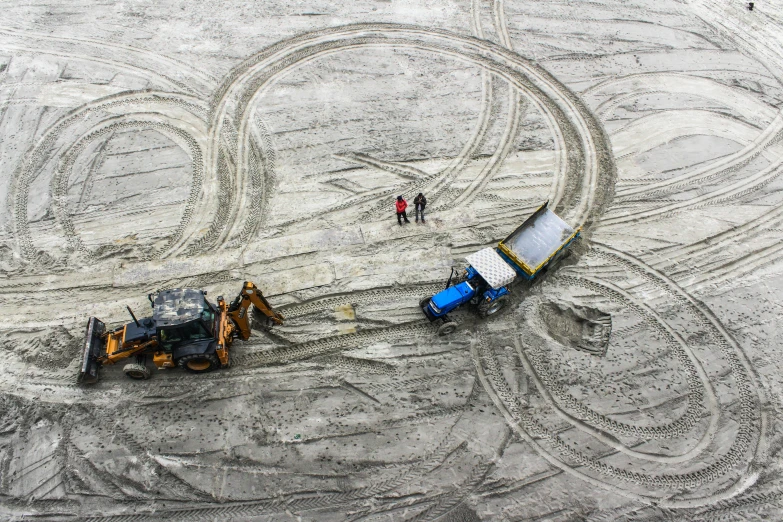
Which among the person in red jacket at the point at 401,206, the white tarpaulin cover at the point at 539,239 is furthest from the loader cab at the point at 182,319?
the white tarpaulin cover at the point at 539,239

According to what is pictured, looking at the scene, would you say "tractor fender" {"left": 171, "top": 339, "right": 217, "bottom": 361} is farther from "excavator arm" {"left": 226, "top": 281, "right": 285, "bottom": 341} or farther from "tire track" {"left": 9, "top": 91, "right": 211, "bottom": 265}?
"tire track" {"left": 9, "top": 91, "right": 211, "bottom": 265}

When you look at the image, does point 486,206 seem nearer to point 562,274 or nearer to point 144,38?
point 562,274

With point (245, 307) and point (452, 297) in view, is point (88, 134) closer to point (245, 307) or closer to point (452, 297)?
point (245, 307)

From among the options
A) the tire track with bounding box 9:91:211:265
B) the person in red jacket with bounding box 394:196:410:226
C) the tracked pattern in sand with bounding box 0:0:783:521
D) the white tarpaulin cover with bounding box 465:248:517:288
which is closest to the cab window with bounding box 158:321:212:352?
the tracked pattern in sand with bounding box 0:0:783:521

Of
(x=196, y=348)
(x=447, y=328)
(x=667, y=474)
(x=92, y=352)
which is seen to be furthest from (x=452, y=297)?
(x=92, y=352)

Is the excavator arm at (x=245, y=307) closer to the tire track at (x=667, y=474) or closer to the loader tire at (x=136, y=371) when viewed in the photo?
the loader tire at (x=136, y=371)

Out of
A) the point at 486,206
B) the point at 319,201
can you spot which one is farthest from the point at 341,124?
the point at 486,206
